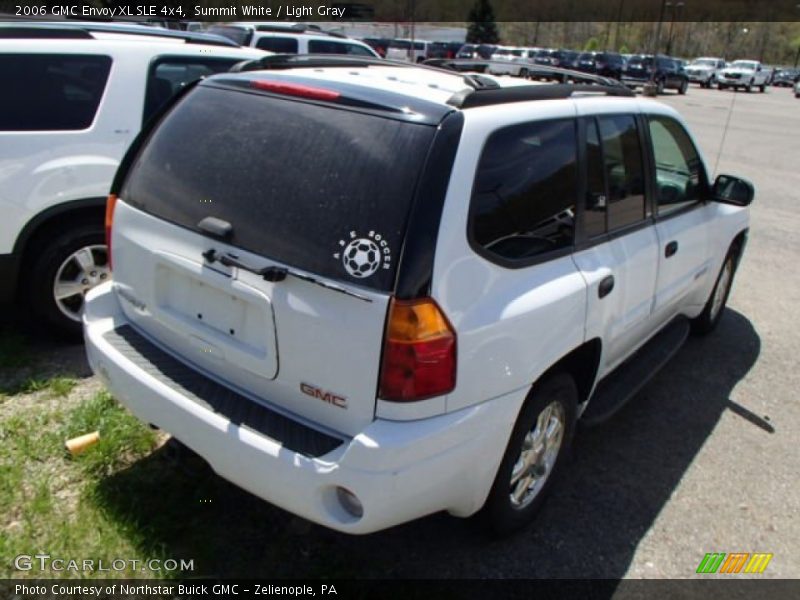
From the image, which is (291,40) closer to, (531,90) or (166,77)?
(166,77)

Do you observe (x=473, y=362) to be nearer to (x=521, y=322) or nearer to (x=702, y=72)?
(x=521, y=322)

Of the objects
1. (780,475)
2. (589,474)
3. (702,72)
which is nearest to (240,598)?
(589,474)

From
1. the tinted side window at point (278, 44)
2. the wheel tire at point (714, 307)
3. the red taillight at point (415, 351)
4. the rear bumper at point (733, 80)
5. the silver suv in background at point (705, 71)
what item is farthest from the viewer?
the silver suv in background at point (705, 71)

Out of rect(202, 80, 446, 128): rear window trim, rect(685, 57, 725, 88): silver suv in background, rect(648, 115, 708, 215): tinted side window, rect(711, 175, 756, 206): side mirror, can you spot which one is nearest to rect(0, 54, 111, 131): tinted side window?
rect(202, 80, 446, 128): rear window trim

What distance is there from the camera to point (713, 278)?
4.50 meters

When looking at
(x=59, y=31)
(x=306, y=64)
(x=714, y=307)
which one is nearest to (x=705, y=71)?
(x=714, y=307)

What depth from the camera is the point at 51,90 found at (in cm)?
391

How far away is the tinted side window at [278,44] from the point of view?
12.7m

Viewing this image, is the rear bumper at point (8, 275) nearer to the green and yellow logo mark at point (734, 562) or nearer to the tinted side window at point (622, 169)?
the tinted side window at point (622, 169)

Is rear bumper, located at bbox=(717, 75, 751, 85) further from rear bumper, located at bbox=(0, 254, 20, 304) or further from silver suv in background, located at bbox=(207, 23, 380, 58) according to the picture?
rear bumper, located at bbox=(0, 254, 20, 304)

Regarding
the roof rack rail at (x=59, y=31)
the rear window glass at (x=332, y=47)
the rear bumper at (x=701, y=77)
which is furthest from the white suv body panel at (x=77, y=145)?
the rear bumper at (x=701, y=77)

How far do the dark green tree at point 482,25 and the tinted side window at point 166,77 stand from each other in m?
59.0

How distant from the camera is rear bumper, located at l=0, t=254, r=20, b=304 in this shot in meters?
3.77

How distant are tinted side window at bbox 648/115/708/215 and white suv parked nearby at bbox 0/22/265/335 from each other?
10.1 ft
